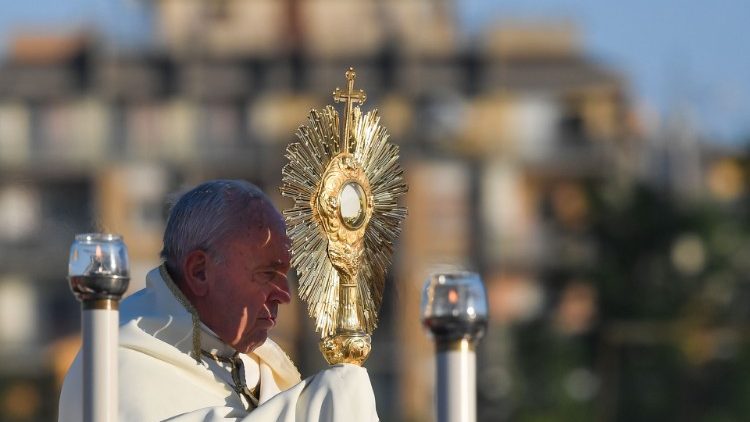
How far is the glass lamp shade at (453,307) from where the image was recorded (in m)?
5.93

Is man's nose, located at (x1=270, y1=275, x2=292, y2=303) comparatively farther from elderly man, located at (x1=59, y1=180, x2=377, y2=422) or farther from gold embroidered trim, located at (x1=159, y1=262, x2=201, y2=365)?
gold embroidered trim, located at (x1=159, y1=262, x2=201, y2=365)

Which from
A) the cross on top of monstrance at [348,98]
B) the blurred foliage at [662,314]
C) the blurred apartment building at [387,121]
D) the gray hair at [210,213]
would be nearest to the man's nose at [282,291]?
the gray hair at [210,213]

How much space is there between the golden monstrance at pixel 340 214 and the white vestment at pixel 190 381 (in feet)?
0.97

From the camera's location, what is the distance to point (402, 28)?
7669cm

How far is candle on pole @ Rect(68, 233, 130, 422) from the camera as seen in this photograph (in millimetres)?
5879

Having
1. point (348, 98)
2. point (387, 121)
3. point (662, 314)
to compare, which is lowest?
point (662, 314)

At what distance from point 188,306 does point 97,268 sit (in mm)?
1649

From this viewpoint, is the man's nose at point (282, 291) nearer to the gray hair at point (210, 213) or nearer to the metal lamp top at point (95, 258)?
the gray hair at point (210, 213)

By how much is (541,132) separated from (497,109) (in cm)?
142

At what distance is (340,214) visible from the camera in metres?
7.11

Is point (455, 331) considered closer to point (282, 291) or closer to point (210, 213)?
point (282, 291)

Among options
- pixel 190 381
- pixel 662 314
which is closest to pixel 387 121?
pixel 662 314

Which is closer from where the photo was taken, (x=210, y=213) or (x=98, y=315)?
(x=98, y=315)

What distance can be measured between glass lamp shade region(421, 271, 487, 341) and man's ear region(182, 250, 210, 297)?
5.35 feet
